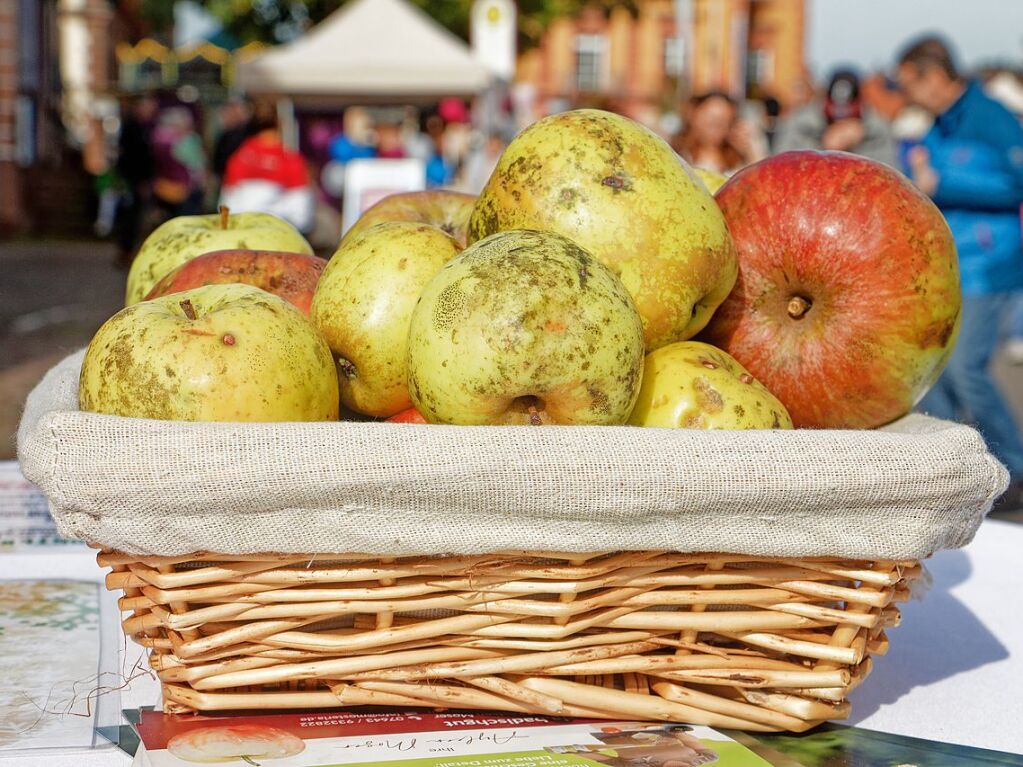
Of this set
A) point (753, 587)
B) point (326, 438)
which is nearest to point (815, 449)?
point (753, 587)

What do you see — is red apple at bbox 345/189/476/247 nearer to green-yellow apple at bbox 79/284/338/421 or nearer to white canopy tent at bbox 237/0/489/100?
green-yellow apple at bbox 79/284/338/421

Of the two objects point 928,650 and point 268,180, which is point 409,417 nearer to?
point 928,650

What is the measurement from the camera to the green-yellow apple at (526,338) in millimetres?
1166

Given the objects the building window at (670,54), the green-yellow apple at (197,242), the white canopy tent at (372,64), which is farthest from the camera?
the building window at (670,54)

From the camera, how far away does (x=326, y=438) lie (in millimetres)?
1033

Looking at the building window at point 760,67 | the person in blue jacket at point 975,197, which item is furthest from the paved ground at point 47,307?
the building window at point 760,67

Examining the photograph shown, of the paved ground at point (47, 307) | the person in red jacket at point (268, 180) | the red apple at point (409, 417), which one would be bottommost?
the paved ground at point (47, 307)

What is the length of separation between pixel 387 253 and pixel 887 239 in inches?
25.1

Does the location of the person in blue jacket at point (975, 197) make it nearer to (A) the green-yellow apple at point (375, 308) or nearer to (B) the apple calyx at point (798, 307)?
(B) the apple calyx at point (798, 307)

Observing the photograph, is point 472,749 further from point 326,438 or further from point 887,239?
point 887,239

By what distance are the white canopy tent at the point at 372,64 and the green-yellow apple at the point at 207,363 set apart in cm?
981

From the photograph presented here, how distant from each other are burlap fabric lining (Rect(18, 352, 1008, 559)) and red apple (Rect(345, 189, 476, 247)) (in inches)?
28.5

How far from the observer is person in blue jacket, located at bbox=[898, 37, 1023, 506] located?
175 inches

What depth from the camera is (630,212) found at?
1403 millimetres
